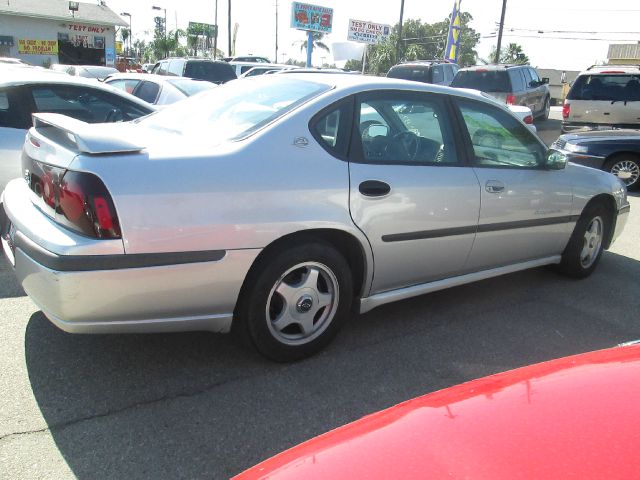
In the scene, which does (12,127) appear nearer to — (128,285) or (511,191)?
(128,285)

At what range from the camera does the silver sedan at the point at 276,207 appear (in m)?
2.54

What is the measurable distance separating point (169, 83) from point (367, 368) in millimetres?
6679

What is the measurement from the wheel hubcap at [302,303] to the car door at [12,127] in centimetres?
306

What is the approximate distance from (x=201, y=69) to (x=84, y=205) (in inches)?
552

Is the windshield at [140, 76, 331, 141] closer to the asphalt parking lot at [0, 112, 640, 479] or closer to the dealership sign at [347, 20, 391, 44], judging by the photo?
the asphalt parking lot at [0, 112, 640, 479]

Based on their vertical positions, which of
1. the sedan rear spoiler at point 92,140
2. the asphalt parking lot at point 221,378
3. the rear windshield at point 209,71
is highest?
the rear windshield at point 209,71

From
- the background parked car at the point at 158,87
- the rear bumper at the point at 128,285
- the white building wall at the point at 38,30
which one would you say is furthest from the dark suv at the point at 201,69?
the white building wall at the point at 38,30

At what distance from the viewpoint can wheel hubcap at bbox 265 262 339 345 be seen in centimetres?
303

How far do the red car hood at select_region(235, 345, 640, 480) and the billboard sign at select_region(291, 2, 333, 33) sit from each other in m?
34.5

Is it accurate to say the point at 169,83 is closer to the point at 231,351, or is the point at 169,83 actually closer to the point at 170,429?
the point at 231,351

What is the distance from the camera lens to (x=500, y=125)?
13.4ft

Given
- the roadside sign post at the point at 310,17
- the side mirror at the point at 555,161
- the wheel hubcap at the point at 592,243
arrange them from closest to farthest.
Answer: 1. the side mirror at the point at 555,161
2. the wheel hubcap at the point at 592,243
3. the roadside sign post at the point at 310,17

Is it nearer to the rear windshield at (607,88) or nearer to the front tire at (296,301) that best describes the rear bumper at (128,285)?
the front tire at (296,301)

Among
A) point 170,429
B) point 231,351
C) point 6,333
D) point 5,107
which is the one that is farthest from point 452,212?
point 5,107
